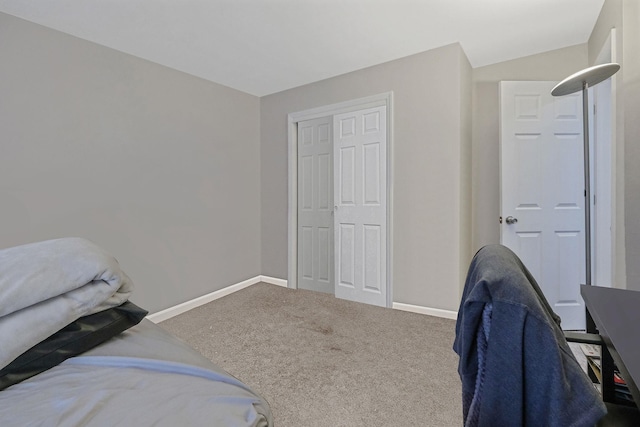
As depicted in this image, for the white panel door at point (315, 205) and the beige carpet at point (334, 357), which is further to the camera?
the white panel door at point (315, 205)

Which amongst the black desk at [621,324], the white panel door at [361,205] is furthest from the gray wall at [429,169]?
the black desk at [621,324]

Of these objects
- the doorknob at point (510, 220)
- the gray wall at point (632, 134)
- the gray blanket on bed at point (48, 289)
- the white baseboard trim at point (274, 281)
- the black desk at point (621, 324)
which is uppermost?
the gray wall at point (632, 134)

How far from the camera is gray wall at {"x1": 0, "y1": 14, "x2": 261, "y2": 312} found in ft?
6.80

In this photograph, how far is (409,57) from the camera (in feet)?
9.40

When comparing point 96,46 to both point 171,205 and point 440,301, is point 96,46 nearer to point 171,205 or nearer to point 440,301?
point 171,205

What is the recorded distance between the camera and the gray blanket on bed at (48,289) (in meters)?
0.64

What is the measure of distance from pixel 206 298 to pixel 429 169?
8.88ft

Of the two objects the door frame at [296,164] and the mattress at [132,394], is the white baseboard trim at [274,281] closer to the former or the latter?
the door frame at [296,164]

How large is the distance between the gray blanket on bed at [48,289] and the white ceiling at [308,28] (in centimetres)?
198

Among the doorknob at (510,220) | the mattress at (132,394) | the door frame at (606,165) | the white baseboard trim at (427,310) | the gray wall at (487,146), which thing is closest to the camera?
the mattress at (132,394)

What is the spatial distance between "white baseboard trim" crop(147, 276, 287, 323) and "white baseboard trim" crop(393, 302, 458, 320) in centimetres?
151

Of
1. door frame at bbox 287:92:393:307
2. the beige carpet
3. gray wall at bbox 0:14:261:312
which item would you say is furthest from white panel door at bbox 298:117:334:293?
gray wall at bbox 0:14:261:312

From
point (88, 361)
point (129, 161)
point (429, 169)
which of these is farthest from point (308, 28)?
point (88, 361)

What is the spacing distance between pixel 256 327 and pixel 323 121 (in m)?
2.47
